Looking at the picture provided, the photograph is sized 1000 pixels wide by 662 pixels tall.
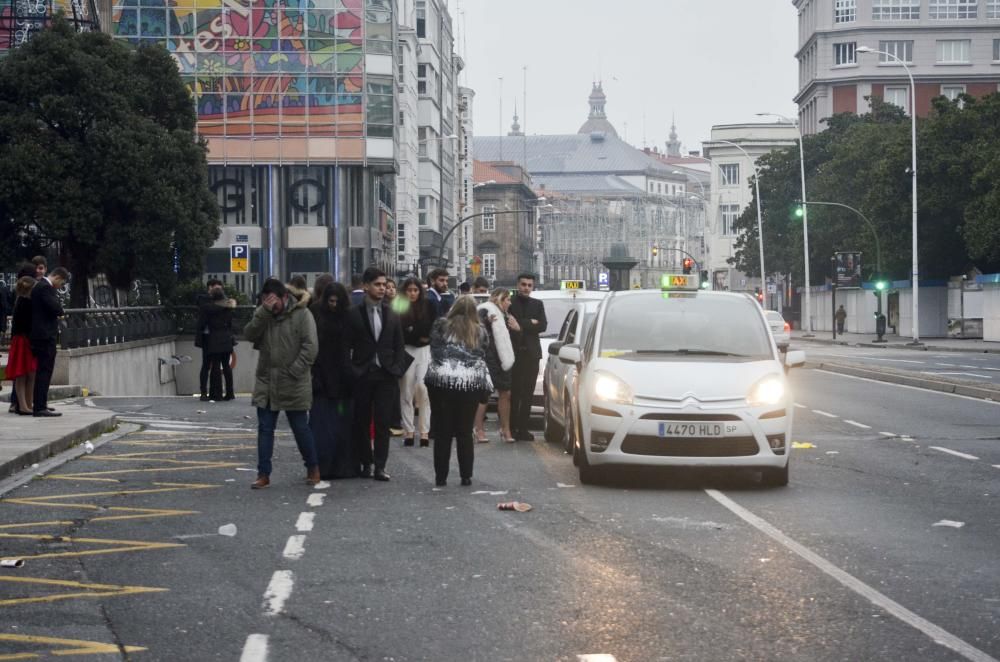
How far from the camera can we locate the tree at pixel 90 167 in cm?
4112

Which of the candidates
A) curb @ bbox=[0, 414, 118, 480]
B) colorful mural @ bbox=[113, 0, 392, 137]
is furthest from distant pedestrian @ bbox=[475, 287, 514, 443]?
colorful mural @ bbox=[113, 0, 392, 137]

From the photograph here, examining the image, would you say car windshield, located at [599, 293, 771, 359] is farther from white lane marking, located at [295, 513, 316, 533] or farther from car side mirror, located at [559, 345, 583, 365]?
white lane marking, located at [295, 513, 316, 533]

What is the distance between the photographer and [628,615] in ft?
25.5

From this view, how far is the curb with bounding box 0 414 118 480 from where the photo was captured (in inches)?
569

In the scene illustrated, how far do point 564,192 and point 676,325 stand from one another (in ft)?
607

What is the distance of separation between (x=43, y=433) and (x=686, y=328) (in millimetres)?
7166

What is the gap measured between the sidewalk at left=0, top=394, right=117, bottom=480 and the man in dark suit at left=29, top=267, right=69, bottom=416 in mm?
472

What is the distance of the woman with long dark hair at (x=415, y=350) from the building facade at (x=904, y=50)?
311 feet

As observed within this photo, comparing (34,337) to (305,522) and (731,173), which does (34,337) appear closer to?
(305,522)

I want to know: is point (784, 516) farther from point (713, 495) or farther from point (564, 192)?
point (564, 192)

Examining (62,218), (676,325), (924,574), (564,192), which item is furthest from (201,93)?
(564,192)

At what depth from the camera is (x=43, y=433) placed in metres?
17.3

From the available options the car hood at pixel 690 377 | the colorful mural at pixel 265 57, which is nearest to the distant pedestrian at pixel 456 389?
the car hood at pixel 690 377

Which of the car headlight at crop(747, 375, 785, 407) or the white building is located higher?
the white building
